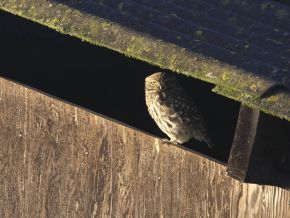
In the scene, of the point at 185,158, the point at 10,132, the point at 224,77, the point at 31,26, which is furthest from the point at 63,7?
the point at 10,132

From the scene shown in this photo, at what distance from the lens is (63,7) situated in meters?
4.36

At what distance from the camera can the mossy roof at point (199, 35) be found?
378cm

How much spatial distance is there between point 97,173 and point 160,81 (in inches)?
36.6

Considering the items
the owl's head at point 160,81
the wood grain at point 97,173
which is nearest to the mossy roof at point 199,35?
the wood grain at point 97,173

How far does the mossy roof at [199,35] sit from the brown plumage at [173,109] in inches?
53.2

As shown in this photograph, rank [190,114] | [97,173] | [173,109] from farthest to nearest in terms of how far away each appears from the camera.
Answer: [173,109], [190,114], [97,173]

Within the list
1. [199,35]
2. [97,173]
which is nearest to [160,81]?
[97,173]

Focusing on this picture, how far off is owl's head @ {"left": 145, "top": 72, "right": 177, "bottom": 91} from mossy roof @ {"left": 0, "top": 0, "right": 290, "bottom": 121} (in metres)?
1.33

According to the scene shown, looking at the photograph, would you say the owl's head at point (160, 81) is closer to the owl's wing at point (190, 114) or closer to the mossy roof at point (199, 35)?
the owl's wing at point (190, 114)

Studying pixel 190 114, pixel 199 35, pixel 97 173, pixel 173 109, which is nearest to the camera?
pixel 199 35

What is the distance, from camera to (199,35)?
4348 mm

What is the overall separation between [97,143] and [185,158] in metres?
0.71

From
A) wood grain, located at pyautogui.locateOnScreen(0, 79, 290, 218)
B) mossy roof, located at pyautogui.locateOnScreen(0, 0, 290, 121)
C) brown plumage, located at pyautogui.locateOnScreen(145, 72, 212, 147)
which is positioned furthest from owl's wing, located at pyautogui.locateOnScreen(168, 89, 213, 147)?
mossy roof, located at pyautogui.locateOnScreen(0, 0, 290, 121)

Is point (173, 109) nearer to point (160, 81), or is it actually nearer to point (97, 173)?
point (160, 81)
